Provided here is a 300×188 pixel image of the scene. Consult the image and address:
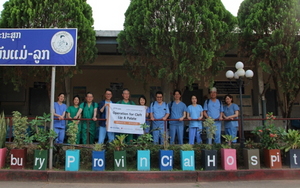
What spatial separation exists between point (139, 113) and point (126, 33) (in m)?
2.84

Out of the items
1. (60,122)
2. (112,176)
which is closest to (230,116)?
(112,176)

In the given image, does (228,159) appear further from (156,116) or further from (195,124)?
(156,116)

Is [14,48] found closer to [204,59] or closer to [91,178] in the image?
[91,178]

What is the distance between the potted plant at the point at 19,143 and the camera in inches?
238

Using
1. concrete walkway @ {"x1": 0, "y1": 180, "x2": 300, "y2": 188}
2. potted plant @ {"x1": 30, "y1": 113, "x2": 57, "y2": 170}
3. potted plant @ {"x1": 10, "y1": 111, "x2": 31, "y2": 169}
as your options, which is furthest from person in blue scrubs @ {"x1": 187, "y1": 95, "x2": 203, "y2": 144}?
potted plant @ {"x1": 10, "y1": 111, "x2": 31, "y2": 169}

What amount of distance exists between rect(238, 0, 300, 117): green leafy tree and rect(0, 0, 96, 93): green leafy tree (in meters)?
5.41

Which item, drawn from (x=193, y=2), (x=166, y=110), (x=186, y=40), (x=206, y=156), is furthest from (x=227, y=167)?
(x=193, y=2)

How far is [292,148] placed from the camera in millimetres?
6438

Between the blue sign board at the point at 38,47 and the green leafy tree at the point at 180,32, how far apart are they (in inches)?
85.7

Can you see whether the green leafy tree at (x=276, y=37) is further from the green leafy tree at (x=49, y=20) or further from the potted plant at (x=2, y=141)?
the potted plant at (x=2, y=141)

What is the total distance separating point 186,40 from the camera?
7738 mm

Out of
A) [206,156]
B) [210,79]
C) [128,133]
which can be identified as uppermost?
[210,79]

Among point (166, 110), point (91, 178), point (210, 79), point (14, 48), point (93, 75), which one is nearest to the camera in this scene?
point (91, 178)

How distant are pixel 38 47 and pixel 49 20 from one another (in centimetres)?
157
